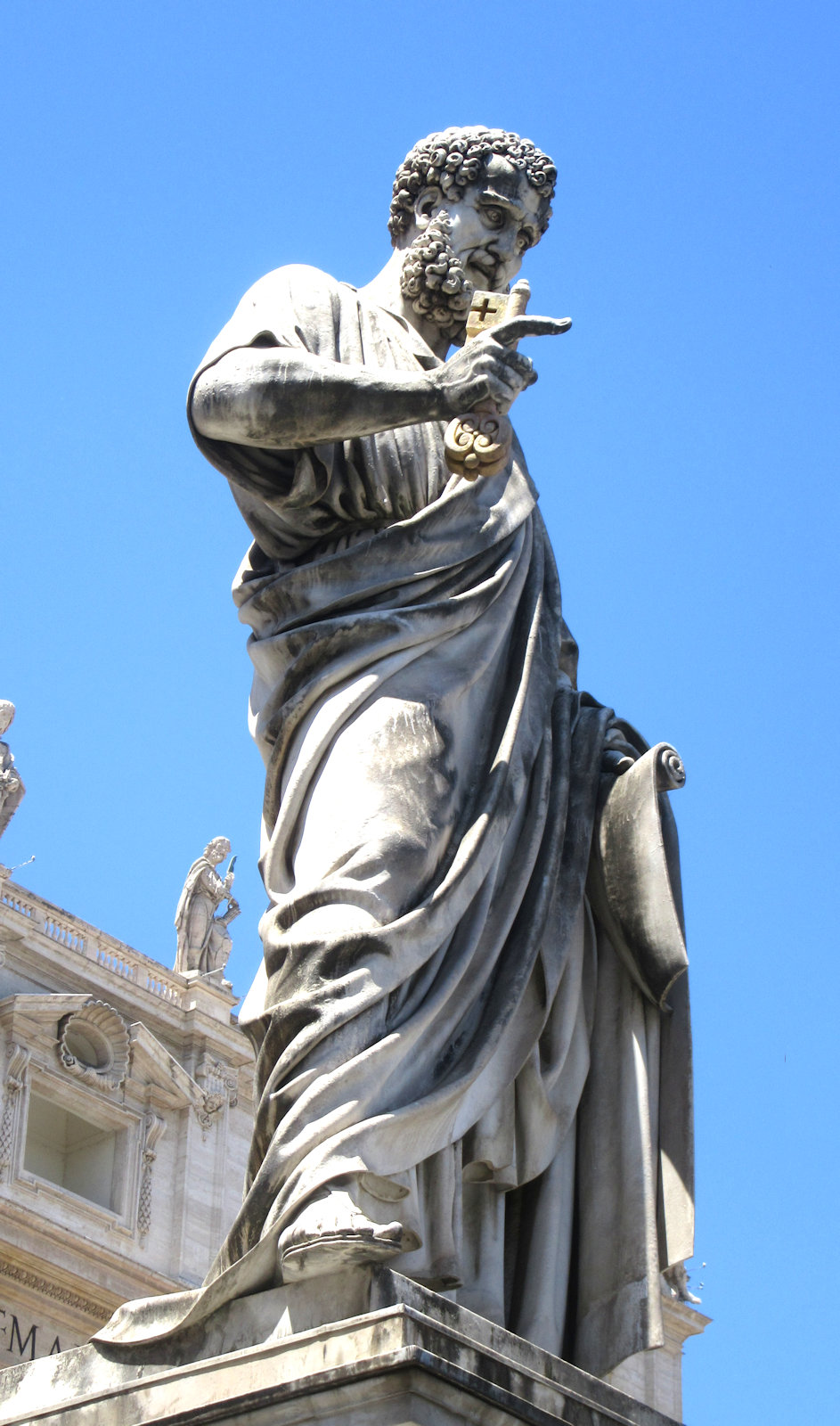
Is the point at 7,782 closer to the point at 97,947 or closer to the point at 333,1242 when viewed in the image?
the point at 97,947

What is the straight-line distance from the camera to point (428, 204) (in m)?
6.58

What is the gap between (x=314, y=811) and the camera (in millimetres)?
5512

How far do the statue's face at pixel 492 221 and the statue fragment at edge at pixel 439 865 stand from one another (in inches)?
4.6

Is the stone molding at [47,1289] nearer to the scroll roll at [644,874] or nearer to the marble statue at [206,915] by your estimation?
the marble statue at [206,915]

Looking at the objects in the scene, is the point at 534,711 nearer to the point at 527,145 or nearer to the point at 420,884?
the point at 420,884

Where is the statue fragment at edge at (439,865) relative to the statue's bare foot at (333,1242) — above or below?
above

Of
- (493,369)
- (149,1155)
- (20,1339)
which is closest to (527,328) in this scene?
(493,369)

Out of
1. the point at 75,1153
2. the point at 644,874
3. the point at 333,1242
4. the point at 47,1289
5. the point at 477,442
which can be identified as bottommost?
the point at 333,1242

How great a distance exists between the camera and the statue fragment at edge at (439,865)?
5.15m

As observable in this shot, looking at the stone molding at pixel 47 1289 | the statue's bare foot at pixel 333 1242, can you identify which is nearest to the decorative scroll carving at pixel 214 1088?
the stone molding at pixel 47 1289

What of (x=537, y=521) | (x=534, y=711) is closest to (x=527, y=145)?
(x=537, y=521)

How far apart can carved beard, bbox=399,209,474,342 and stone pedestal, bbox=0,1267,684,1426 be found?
273cm

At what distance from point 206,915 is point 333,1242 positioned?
39221 millimetres

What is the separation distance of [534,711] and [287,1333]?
1809 mm
